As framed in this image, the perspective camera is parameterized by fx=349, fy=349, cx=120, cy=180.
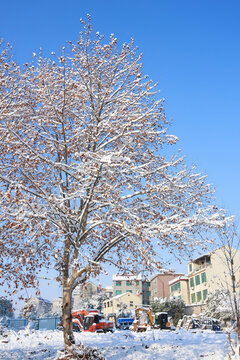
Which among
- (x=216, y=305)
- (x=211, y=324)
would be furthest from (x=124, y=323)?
(x=211, y=324)

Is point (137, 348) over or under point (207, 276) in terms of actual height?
under

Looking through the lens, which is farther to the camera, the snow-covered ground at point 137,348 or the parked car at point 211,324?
the parked car at point 211,324

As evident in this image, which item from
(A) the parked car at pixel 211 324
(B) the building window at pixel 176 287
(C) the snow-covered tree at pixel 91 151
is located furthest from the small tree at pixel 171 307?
(C) the snow-covered tree at pixel 91 151

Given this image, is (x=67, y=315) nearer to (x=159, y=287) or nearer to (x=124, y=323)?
(x=124, y=323)

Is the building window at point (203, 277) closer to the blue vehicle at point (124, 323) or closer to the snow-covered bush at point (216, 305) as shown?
the snow-covered bush at point (216, 305)

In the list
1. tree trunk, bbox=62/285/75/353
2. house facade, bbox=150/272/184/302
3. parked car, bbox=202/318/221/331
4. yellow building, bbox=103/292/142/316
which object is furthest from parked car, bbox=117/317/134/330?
house facade, bbox=150/272/184/302

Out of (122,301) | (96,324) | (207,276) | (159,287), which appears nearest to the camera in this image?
(96,324)

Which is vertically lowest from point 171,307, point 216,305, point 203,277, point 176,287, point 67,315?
point 171,307

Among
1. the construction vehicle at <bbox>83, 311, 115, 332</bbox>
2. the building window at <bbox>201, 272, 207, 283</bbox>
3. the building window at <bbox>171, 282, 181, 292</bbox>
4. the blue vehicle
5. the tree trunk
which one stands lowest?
the blue vehicle

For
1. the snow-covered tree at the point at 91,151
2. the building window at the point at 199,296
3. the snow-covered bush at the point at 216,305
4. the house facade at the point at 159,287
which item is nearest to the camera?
the snow-covered tree at the point at 91,151

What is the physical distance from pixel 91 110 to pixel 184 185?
183 inches

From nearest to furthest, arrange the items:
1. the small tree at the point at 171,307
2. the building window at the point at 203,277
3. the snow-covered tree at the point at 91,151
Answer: the snow-covered tree at the point at 91,151 → the building window at the point at 203,277 → the small tree at the point at 171,307

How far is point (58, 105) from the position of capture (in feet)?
45.8

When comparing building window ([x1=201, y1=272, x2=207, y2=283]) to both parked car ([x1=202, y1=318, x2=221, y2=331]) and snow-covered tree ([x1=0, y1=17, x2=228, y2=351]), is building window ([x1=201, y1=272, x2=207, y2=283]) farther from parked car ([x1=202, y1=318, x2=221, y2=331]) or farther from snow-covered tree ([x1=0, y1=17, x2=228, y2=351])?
snow-covered tree ([x1=0, y1=17, x2=228, y2=351])
